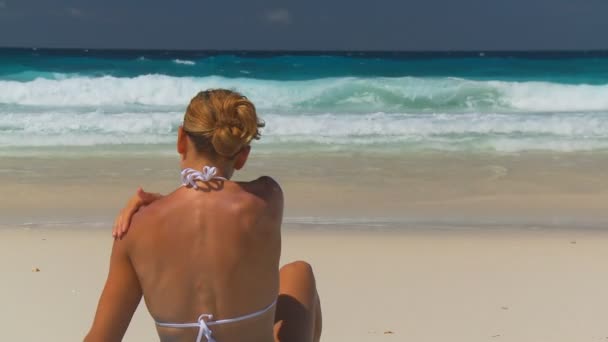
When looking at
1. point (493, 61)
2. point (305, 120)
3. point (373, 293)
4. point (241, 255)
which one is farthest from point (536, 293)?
point (493, 61)

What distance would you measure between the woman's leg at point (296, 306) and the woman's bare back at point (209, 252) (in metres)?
0.33

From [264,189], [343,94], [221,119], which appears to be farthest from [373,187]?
[343,94]

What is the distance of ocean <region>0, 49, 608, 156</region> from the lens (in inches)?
456

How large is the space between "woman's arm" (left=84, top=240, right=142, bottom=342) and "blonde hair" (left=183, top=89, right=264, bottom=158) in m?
0.40

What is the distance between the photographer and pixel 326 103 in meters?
19.8

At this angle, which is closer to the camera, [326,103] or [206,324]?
[206,324]

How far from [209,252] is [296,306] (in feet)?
1.84

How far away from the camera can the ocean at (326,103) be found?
456 inches

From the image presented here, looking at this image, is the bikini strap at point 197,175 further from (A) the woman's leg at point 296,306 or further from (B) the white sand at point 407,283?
(B) the white sand at point 407,283

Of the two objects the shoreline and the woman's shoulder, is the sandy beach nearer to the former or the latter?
the shoreline

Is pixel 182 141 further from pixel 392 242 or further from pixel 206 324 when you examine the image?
pixel 392 242

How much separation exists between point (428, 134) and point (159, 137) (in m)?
3.77

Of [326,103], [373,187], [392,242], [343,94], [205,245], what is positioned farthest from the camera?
[343,94]

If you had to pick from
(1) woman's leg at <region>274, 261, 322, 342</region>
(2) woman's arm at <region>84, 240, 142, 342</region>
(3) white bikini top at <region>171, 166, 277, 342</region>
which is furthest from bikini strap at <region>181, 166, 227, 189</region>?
(1) woman's leg at <region>274, 261, 322, 342</region>
